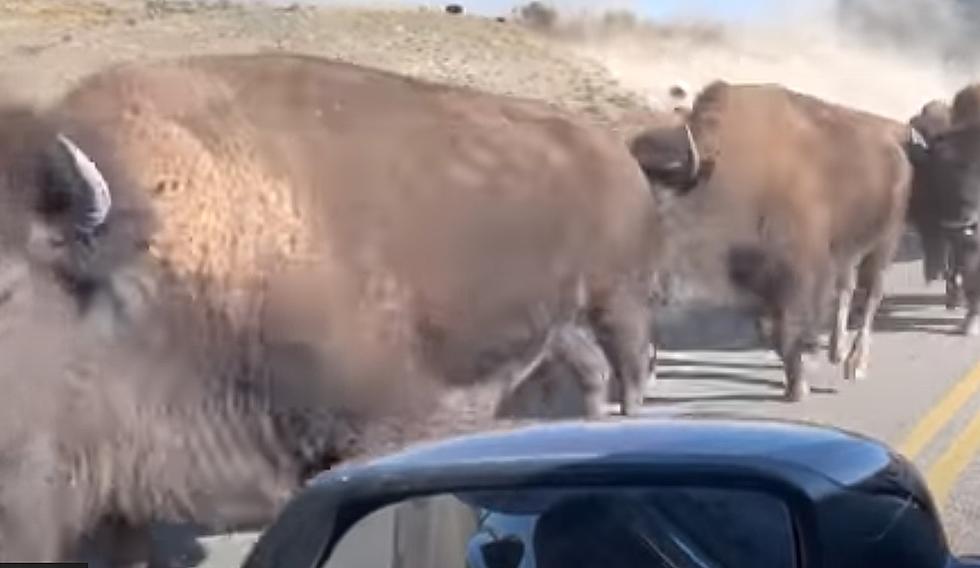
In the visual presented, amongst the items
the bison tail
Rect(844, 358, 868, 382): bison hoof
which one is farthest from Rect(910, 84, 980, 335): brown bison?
the bison tail

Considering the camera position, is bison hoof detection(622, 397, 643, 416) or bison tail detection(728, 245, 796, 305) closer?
bison hoof detection(622, 397, 643, 416)

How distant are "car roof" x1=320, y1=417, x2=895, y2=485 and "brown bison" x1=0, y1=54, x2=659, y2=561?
2298mm

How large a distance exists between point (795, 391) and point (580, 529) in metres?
10.4

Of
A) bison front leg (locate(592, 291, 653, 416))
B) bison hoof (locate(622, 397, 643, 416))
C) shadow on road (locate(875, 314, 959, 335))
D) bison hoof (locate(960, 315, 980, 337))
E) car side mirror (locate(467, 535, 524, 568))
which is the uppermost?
car side mirror (locate(467, 535, 524, 568))

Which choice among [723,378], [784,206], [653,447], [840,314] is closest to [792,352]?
[723,378]

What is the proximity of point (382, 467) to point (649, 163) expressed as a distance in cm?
912

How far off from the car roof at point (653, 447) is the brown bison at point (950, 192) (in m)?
16.2

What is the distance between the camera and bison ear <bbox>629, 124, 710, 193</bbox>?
1323 centimetres

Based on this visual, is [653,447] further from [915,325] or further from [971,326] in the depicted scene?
[915,325]

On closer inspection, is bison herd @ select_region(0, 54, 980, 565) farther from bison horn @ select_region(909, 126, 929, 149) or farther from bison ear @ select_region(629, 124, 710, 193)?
bison horn @ select_region(909, 126, 929, 149)

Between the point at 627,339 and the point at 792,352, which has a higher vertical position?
the point at 627,339

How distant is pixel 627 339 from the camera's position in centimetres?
959

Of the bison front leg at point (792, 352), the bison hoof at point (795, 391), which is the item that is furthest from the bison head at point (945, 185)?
the bison hoof at point (795, 391)

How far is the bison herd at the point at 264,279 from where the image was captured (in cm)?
669
